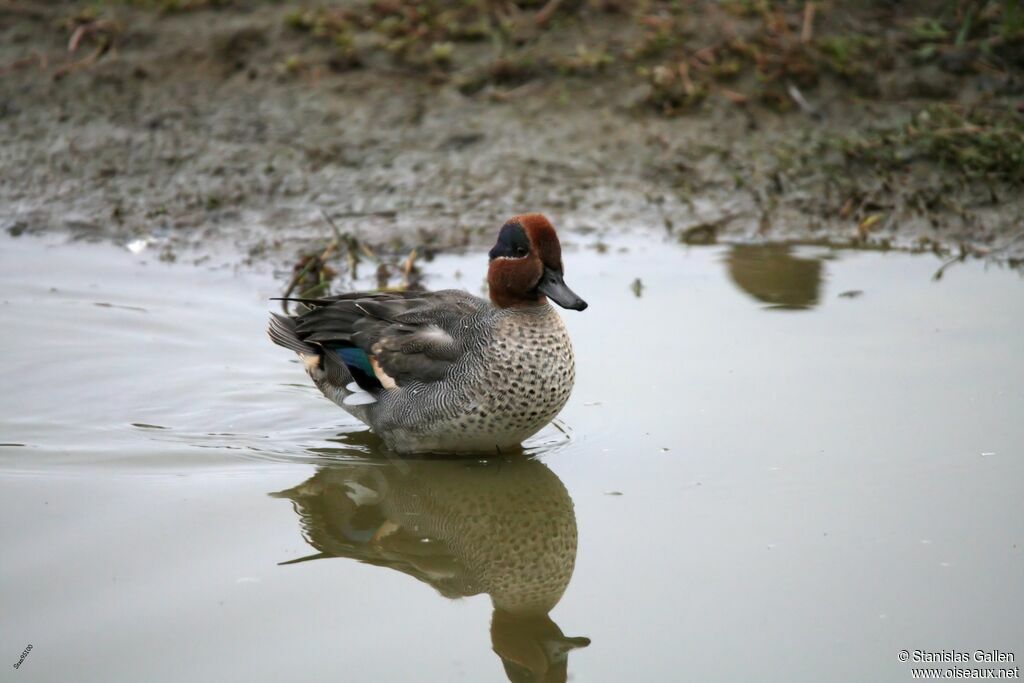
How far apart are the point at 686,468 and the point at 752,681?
63.3 inches

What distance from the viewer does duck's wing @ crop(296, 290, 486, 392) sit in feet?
19.2

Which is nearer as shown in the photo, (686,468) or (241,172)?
(686,468)

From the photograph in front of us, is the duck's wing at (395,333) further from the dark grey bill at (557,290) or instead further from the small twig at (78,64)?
the small twig at (78,64)

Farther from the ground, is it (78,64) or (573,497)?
(78,64)

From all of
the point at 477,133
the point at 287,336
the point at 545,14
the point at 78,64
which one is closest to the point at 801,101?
the point at 545,14

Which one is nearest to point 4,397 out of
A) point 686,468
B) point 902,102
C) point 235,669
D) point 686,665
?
point 235,669

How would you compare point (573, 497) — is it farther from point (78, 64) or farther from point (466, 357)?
point (78, 64)

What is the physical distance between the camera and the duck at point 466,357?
5602 mm

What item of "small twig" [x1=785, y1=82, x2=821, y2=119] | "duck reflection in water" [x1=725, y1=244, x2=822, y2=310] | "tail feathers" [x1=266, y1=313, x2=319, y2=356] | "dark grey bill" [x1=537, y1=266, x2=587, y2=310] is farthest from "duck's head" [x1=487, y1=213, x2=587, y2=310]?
"small twig" [x1=785, y1=82, x2=821, y2=119]

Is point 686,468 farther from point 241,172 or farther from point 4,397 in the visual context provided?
point 241,172

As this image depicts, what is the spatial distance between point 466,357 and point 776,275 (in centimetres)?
272

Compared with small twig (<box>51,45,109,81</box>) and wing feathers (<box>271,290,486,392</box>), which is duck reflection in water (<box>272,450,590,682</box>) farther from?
small twig (<box>51,45,109,81</box>)

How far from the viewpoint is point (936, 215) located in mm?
8406

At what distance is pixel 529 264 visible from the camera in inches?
225
